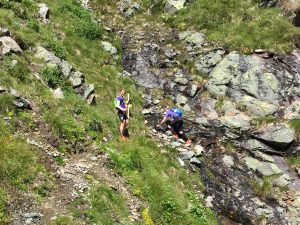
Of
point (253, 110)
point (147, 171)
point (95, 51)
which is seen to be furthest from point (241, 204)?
point (95, 51)

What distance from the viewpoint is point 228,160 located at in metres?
21.0

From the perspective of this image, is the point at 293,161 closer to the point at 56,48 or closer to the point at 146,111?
the point at 146,111

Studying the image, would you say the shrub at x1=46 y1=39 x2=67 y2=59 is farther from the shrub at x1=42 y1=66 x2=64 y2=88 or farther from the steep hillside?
the shrub at x1=42 y1=66 x2=64 y2=88

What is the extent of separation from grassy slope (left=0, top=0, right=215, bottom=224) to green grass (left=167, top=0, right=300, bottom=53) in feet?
27.5

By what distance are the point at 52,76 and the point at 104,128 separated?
3615mm

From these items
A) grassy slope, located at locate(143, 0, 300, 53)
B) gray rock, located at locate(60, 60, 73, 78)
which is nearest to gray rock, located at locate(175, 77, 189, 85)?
grassy slope, located at locate(143, 0, 300, 53)

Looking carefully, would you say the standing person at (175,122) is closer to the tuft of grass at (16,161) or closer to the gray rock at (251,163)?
the gray rock at (251,163)

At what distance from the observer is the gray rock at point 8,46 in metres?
18.6

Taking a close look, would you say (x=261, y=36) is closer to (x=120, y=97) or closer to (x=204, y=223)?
(x=120, y=97)

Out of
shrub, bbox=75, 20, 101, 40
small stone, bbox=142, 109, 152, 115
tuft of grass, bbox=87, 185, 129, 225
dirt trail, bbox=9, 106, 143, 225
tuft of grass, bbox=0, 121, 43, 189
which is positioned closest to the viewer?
dirt trail, bbox=9, 106, 143, 225

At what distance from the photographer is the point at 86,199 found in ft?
44.3

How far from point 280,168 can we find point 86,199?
11561mm

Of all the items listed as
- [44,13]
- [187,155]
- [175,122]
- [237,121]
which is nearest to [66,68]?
[175,122]

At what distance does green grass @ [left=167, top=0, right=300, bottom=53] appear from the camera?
27625 mm
